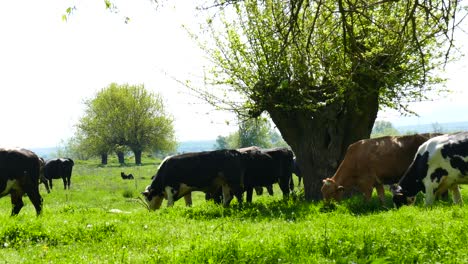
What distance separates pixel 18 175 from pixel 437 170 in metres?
11.6

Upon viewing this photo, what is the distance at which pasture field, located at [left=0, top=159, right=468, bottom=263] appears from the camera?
7.22 metres

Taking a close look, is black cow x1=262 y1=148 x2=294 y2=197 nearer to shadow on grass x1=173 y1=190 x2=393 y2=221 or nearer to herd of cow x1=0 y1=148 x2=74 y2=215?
shadow on grass x1=173 y1=190 x2=393 y2=221

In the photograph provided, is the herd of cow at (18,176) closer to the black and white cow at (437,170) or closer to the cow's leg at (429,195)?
the black and white cow at (437,170)

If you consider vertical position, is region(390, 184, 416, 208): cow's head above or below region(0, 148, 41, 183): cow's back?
below

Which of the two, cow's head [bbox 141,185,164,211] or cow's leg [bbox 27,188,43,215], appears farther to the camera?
cow's head [bbox 141,185,164,211]

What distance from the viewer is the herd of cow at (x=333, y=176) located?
12.4 meters

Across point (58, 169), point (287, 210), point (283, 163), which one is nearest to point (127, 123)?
point (58, 169)

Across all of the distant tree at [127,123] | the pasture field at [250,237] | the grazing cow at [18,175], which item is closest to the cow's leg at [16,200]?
the grazing cow at [18,175]

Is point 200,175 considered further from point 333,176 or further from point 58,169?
point 58,169

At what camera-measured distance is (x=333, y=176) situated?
1598 cm

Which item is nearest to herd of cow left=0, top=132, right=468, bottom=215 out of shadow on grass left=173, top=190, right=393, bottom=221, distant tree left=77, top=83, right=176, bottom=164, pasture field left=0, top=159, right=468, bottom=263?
shadow on grass left=173, top=190, right=393, bottom=221

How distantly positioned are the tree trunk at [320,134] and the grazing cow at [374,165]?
1.55 m

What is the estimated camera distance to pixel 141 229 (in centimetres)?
1066

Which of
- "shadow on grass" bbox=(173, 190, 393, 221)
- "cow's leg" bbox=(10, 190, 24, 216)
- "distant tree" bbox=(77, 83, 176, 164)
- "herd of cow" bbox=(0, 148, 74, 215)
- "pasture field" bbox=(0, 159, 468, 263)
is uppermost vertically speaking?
"distant tree" bbox=(77, 83, 176, 164)
